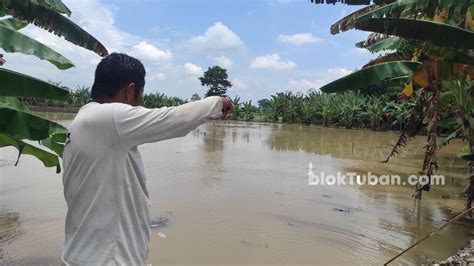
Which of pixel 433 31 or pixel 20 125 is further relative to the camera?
pixel 433 31

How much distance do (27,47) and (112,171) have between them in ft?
11.6

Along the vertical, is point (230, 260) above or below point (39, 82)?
below

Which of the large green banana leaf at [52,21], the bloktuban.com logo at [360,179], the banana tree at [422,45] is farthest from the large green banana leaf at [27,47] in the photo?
the bloktuban.com logo at [360,179]

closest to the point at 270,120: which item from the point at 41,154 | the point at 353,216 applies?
the point at 353,216

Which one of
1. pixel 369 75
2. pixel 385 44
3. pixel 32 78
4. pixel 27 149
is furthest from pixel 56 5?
pixel 385 44

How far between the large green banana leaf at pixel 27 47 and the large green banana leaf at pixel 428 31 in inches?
132

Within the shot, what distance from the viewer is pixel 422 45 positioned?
5.83 m

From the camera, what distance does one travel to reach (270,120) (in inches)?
1751

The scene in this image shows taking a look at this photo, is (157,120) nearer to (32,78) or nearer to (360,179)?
(32,78)

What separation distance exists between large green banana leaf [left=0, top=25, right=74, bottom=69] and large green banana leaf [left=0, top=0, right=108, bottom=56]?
360 millimetres

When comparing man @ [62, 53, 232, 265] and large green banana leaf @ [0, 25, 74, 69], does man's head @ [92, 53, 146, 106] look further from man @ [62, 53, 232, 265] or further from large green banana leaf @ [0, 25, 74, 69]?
large green banana leaf @ [0, 25, 74, 69]

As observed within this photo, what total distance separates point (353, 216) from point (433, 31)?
11.1ft

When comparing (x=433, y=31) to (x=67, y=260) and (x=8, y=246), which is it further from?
(x=8, y=246)

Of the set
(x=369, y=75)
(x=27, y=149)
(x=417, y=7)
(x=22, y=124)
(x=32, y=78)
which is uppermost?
(x=417, y=7)
